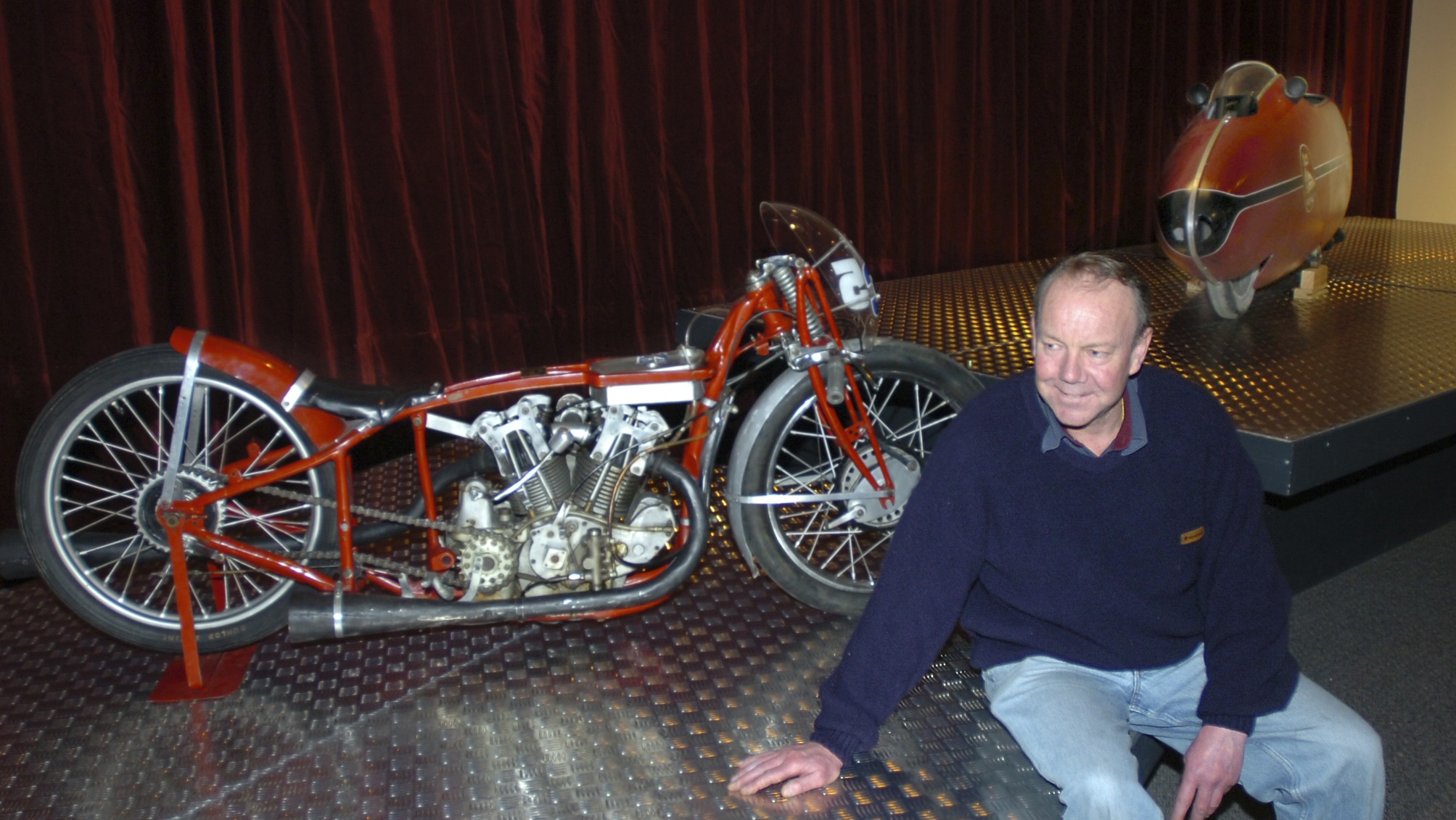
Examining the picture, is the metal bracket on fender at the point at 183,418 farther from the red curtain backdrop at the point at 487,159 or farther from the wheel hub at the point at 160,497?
the red curtain backdrop at the point at 487,159

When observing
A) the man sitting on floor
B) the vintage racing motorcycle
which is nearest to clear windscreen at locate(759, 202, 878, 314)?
the vintage racing motorcycle

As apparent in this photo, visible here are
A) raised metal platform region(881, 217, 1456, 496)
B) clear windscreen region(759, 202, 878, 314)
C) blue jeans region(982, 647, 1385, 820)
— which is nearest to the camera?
blue jeans region(982, 647, 1385, 820)

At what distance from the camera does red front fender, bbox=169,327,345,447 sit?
2.01m

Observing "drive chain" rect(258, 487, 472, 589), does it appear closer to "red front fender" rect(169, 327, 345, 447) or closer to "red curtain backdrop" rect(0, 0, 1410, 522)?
"red front fender" rect(169, 327, 345, 447)

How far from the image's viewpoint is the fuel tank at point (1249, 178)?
253 centimetres

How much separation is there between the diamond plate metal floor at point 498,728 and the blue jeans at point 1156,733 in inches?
5.0

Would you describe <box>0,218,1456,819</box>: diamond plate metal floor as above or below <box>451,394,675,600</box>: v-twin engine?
below

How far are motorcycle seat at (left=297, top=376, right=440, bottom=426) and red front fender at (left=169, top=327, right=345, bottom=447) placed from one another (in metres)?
0.03

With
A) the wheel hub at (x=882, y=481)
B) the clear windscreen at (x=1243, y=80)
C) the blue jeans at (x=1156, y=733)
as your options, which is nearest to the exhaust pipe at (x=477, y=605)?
the wheel hub at (x=882, y=481)

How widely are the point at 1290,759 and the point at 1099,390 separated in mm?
603

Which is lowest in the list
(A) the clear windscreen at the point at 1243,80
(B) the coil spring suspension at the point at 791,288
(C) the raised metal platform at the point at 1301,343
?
(C) the raised metal platform at the point at 1301,343

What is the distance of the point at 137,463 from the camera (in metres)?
2.90

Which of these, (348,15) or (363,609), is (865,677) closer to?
(363,609)

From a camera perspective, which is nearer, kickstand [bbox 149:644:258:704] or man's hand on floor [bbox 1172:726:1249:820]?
man's hand on floor [bbox 1172:726:1249:820]
